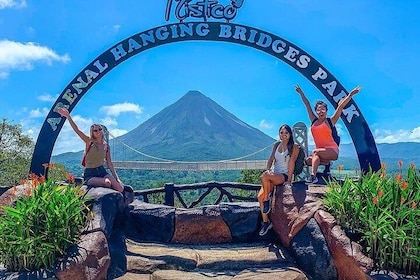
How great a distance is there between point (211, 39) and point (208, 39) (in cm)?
6

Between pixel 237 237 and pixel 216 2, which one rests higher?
pixel 216 2

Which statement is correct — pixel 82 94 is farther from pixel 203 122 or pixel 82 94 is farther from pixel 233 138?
pixel 203 122

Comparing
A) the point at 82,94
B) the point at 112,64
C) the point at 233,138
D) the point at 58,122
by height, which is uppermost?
the point at 233,138

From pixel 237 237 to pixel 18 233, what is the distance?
257cm

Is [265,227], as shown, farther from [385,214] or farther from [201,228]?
[385,214]

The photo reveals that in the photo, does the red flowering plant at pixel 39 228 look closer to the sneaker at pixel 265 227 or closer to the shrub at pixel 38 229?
the shrub at pixel 38 229

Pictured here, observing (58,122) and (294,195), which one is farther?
(58,122)

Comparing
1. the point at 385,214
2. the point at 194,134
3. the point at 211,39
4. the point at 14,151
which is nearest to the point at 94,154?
the point at 385,214

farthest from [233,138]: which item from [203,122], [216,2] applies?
[216,2]

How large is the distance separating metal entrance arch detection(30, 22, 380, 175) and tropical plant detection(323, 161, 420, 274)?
367 centimetres

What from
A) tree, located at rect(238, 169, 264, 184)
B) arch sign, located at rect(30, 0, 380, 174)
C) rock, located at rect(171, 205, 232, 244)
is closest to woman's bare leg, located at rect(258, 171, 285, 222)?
rock, located at rect(171, 205, 232, 244)

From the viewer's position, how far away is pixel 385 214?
4402mm

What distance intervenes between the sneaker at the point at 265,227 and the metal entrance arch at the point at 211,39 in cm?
368

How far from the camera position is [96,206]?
Answer: 500cm
